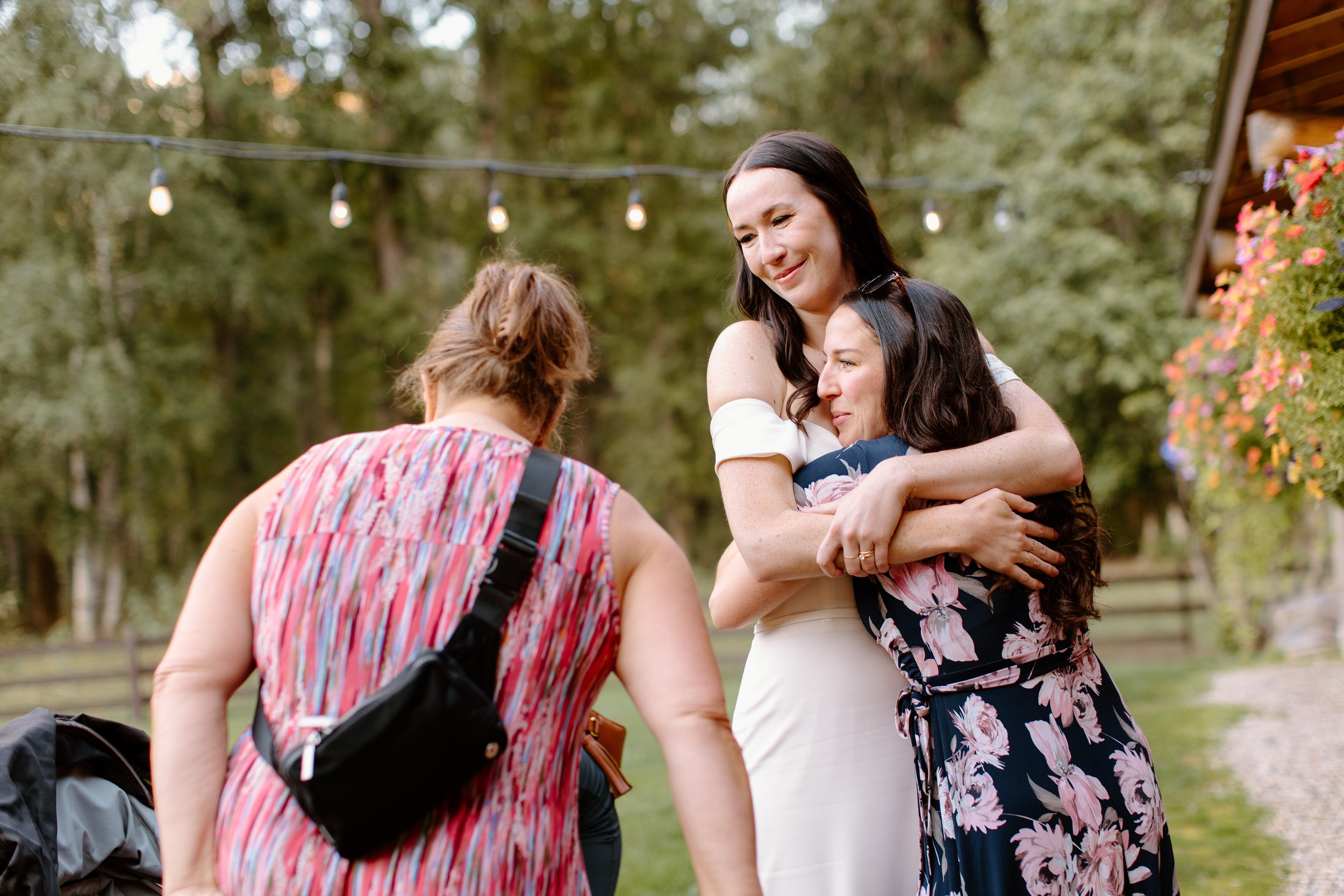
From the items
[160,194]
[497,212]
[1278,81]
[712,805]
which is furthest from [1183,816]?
[160,194]

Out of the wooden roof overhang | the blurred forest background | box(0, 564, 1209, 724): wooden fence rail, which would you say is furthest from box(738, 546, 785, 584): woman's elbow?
the blurred forest background

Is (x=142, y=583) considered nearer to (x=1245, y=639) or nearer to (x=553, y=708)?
(x=1245, y=639)

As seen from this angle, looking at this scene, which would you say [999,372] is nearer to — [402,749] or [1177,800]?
[402,749]

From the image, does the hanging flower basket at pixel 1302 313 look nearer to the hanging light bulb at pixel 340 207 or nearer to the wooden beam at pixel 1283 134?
the wooden beam at pixel 1283 134

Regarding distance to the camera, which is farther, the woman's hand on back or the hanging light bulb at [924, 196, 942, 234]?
the hanging light bulb at [924, 196, 942, 234]

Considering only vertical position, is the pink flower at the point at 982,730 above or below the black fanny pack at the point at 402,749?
below

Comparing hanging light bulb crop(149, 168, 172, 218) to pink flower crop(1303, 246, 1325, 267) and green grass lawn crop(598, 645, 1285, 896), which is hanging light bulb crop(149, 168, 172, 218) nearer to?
green grass lawn crop(598, 645, 1285, 896)

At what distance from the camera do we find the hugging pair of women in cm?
160

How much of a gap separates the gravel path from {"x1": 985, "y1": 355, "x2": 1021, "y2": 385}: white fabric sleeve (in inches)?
131

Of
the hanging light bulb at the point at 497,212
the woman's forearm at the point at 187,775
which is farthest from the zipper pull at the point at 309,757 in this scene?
the hanging light bulb at the point at 497,212

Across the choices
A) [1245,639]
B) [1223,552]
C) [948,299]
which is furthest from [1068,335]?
[948,299]

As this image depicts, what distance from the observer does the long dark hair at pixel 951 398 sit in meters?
1.73

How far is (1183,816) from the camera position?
17.8 feet

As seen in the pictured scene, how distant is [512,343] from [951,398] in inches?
30.2
